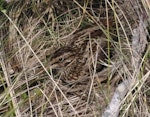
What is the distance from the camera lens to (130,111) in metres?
1.17

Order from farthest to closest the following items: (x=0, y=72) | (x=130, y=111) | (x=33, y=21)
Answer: (x=33, y=21)
(x=0, y=72)
(x=130, y=111)

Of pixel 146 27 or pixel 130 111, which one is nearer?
pixel 130 111

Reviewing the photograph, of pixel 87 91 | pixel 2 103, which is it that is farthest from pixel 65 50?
pixel 2 103

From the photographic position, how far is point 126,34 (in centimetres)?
135

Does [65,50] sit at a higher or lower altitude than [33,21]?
lower

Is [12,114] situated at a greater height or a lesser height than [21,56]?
lesser

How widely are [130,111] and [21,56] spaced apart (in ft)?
1.49

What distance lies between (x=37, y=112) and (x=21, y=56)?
234 millimetres

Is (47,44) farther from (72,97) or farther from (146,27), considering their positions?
(146,27)

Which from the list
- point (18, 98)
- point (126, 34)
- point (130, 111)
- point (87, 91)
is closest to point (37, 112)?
point (18, 98)

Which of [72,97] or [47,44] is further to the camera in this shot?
[47,44]

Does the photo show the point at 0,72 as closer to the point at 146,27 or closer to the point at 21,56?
the point at 21,56

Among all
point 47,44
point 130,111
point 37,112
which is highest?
point 47,44

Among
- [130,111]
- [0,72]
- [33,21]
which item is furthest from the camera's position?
[33,21]
